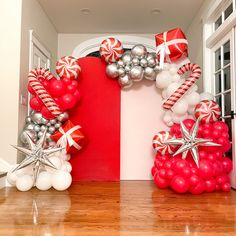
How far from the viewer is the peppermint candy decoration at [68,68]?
345cm

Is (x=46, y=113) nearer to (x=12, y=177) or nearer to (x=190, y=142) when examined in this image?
(x=12, y=177)

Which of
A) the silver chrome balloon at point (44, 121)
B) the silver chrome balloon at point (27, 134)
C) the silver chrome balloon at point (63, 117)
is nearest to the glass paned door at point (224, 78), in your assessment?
the silver chrome balloon at point (63, 117)

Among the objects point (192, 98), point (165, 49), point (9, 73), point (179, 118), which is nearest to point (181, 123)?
point (179, 118)

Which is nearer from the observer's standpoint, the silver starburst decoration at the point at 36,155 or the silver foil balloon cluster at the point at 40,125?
the silver starburst decoration at the point at 36,155

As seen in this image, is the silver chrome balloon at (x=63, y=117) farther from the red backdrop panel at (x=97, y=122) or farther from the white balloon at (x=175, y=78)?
the white balloon at (x=175, y=78)

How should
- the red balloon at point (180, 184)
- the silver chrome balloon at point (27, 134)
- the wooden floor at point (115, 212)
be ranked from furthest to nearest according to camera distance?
the silver chrome balloon at point (27, 134) < the red balloon at point (180, 184) < the wooden floor at point (115, 212)

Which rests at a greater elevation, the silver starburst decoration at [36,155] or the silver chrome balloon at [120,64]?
the silver chrome balloon at [120,64]

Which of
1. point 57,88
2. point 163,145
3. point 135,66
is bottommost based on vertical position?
point 163,145

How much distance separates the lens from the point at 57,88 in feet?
10.8

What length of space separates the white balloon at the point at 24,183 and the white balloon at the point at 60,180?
0.27m

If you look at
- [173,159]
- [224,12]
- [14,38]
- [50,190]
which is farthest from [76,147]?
[224,12]

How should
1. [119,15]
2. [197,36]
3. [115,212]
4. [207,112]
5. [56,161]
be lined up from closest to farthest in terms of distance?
1. [115,212]
2. [56,161]
3. [207,112]
4. [197,36]
5. [119,15]

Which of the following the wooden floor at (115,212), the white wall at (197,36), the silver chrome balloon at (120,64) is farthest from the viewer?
the white wall at (197,36)

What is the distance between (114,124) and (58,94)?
0.91 meters
